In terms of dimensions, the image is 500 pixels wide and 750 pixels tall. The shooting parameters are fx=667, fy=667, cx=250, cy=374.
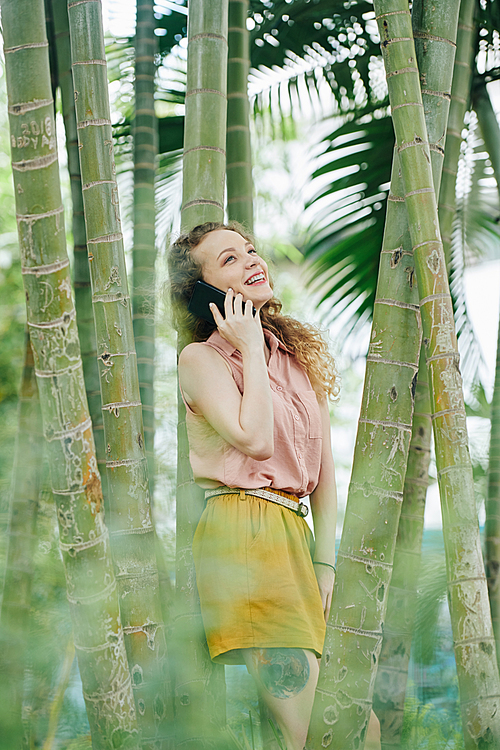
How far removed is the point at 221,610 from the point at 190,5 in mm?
1711

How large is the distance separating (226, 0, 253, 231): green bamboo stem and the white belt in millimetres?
1216

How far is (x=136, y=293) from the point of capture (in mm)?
2844

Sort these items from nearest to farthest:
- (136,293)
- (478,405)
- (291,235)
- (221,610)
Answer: (221,610) → (136,293) → (478,405) → (291,235)

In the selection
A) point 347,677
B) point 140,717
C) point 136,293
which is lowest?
point 140,717

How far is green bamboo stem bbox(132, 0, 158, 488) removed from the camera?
2.83 metres

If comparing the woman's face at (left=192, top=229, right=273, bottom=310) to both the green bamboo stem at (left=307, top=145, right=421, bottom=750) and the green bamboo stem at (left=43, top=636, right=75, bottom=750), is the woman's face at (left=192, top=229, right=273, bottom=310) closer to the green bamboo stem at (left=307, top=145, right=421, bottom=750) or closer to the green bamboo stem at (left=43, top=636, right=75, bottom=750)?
the green bamboo stem at (left=307, top=145, right=421, bottom=750)

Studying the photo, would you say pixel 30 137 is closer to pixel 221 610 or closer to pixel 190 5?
pixel 190 5

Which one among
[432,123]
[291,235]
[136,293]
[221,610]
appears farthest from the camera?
[291,235]

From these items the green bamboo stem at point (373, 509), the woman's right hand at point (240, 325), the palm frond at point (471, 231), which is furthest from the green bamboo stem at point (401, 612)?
the palm frond at point (471, 231)

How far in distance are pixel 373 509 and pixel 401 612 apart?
3.74 ft

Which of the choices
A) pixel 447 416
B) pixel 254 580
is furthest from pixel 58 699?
pixel 447 416

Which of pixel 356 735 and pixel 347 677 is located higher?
pixel 347 677

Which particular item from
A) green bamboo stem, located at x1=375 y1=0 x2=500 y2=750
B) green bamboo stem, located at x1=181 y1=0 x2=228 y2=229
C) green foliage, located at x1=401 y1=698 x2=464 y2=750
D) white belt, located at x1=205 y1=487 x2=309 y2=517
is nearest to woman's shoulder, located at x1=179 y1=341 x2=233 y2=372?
white belt, located at x1=205 y1=487 x2=309 y2=517

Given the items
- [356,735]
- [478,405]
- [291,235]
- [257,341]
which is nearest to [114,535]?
[257,341]
